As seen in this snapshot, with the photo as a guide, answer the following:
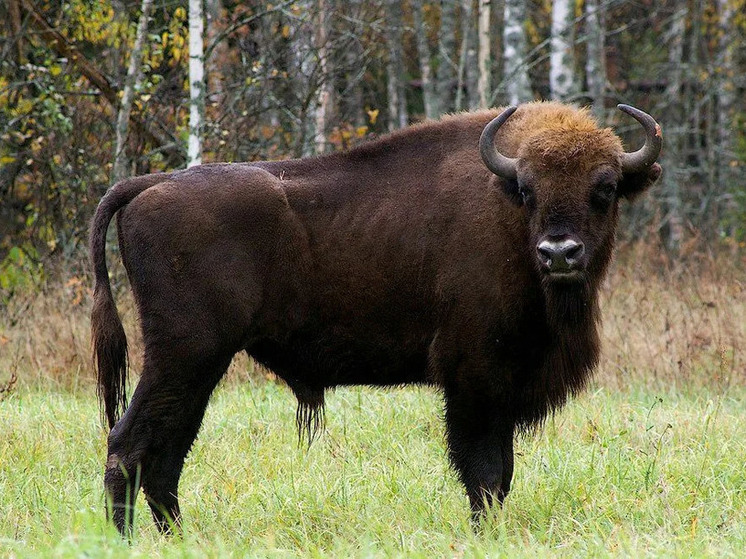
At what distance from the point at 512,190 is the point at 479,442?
1335 millimetres

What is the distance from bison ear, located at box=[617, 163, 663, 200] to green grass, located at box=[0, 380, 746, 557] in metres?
1.36

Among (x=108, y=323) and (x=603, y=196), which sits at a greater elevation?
(x=603, y=196)

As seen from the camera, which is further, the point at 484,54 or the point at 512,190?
the point at 484,54

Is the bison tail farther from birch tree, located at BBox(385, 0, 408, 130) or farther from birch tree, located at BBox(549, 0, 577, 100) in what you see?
birch tree, located at BBox(385, 0, 408, 130)

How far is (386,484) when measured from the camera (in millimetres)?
5586

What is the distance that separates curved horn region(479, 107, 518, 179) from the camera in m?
5.12

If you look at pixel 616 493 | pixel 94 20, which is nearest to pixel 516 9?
pixel 94 20

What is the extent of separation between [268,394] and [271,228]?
2.82m

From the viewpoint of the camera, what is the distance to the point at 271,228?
5.36m

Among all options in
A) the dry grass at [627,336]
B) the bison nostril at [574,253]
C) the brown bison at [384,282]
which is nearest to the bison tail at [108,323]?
the brown bison at [384,282]

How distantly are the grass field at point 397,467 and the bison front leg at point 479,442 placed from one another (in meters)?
0.15

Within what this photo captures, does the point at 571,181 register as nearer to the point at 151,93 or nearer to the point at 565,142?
the point at 565,142

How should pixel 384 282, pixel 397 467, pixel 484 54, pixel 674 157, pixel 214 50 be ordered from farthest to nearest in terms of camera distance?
pixel 674 157
pixel 484 54
pixel 214 50
pixel 397 467
pixel 384 282

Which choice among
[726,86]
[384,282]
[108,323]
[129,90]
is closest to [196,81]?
[129,90]
